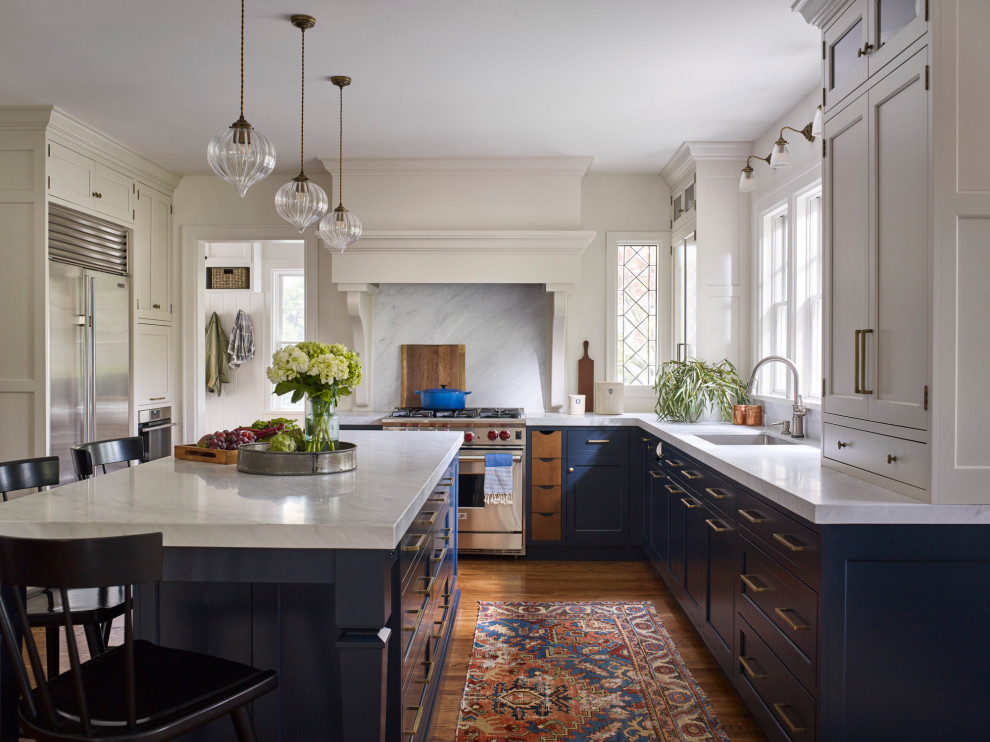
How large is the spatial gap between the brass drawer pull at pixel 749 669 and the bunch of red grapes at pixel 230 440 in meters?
1.91

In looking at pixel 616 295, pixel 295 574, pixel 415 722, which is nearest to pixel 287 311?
pixel 616 295

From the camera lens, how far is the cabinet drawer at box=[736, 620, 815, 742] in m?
1.97

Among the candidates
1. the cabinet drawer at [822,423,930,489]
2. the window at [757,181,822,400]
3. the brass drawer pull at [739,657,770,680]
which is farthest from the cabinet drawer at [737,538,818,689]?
the window at [757,181,822,400]

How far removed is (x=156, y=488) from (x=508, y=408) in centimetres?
325

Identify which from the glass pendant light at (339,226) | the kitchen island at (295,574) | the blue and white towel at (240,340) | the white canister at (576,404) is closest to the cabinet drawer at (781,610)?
the kitchen island at (295,574)

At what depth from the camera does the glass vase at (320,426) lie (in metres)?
2.24

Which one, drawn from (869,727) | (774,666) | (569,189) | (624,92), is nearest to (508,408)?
A: (569,189)

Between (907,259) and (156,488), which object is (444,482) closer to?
(156,488)

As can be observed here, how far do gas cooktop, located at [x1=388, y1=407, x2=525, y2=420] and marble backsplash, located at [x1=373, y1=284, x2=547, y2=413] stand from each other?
0.22 metres

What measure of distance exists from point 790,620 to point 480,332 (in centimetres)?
345

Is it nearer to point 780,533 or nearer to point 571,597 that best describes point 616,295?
point 571,597

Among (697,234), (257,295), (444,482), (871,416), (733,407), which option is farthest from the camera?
(257,295)

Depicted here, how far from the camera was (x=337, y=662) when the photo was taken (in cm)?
184

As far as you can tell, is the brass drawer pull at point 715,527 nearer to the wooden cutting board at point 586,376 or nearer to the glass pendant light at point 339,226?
the glass pendant light at point 339,226
